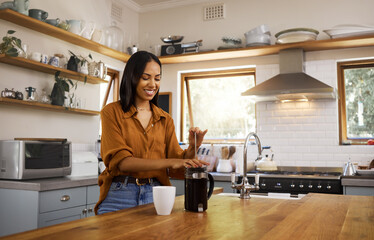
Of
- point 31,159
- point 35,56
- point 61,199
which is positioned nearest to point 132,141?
point 61,199

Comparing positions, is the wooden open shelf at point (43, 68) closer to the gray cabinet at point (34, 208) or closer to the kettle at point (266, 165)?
the gray cabinet at point (34, 208)

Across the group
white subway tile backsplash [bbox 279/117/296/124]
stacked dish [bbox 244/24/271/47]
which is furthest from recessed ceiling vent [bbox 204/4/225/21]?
white subway tile backsplash [bbox 279/117/296/124]

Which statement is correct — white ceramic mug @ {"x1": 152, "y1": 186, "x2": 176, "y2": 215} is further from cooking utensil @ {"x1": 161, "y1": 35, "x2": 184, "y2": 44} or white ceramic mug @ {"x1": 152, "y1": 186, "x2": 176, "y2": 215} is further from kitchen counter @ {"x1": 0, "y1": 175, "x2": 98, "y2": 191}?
cooking utensil @ {"x1": 161, "y1": 35, "x2": 184, "y2": 44}

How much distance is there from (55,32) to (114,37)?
104 centimetres

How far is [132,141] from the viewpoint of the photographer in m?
1.78

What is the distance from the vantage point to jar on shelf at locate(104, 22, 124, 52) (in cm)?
456

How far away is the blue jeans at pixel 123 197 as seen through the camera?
67.1 inches

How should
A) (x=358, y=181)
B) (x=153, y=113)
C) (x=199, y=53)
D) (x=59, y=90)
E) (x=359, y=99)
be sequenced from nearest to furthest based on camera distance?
1. (x=153, y=113)
2. (x=358, y=181)
3. (x=59, y=90)
4. (x=359, y=99)
5. (x=199, y=53)

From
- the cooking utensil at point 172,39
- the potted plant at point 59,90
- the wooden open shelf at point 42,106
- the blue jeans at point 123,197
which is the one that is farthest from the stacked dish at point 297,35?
the blue jeans at point 123,197

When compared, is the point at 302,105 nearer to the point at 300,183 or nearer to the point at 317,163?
the point at 317,163

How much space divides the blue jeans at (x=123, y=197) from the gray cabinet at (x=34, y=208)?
4.30 feet

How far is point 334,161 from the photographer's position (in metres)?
4.24

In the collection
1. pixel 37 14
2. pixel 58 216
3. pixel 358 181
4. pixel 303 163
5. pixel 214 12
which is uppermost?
pixel 214 12

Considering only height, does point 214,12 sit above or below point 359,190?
above
